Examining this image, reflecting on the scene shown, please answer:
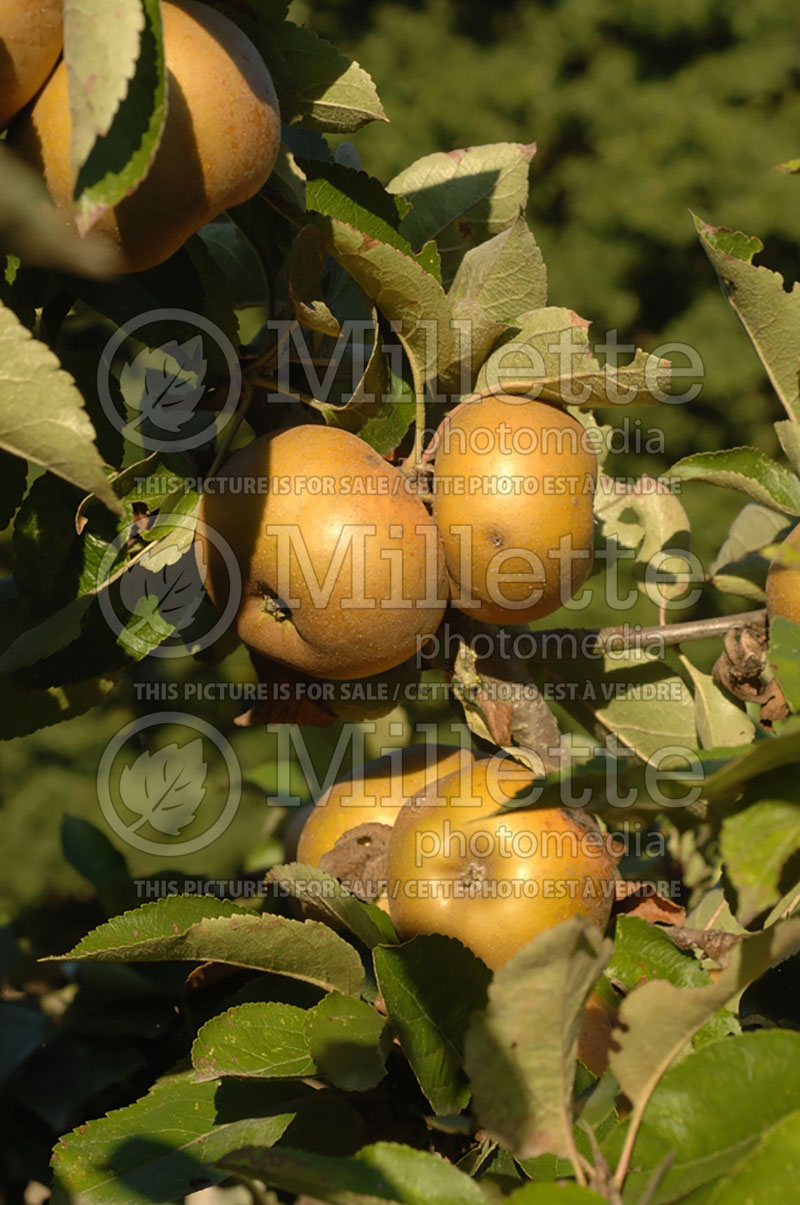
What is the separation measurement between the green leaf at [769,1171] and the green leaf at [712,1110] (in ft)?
0.12

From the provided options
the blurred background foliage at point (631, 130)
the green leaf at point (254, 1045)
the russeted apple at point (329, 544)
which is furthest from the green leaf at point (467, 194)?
the blurred background foliage at point (631, 130)

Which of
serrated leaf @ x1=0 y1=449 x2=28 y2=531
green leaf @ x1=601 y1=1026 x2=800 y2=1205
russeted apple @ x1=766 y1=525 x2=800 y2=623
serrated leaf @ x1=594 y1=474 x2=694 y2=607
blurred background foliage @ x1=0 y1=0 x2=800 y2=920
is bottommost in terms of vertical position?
blurred background foliage @ x1=0 y1=0 x2=800 y2=920

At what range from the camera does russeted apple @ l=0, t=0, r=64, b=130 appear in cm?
52

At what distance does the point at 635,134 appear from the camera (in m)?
5.50

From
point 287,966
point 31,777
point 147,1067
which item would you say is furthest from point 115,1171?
point 31,777

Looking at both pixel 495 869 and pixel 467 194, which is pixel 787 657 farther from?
pixel 467 194

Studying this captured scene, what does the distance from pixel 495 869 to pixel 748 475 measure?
0.97ft

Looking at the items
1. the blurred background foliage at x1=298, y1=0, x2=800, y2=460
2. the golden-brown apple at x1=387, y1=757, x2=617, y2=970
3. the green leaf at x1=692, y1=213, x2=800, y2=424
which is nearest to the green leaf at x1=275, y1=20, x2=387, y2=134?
the green leaf at x1=692, y1=213, x2=800, y2=424

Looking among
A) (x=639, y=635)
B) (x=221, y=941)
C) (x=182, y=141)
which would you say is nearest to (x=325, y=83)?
(x=182, y=141)

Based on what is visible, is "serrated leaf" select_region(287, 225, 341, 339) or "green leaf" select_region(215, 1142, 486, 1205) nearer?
"green leaf" select_region(215, 1142, 486, 1205)

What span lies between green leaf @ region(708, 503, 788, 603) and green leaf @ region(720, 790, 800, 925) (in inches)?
13.4

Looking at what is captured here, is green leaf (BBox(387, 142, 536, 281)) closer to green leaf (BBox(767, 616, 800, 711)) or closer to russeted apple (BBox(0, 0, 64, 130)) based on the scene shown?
russeted apple (BBox(0, 0, 64, 130))

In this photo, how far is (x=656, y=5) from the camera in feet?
17.8

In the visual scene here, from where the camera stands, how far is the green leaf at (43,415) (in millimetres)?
479
